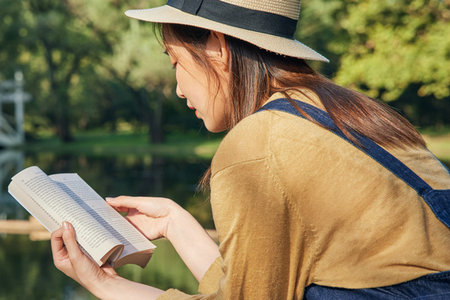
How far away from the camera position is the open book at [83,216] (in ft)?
5.37

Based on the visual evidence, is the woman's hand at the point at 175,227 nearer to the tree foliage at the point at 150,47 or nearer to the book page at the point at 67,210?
the book page at the point at 67,210

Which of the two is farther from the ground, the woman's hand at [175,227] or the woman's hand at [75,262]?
the woman's hand at [75,262]

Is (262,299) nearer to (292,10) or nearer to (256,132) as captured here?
(256,132)

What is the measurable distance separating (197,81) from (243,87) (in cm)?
16

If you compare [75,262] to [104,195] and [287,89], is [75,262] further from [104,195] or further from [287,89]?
[104,195]

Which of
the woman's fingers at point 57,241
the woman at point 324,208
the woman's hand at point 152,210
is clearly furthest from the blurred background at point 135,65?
the woman at point 324,208

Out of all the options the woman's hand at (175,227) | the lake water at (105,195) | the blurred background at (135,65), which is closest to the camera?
the woman's hand at (175,227)

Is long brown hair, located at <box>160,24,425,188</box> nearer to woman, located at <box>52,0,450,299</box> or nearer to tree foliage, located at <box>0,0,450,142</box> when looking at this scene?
woman, located at <box>52,0,450,299</box>

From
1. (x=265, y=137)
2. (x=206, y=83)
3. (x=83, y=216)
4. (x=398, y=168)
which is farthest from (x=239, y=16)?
(x=83, y=216)

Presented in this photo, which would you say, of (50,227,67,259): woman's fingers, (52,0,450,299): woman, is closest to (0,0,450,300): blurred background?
(50,227,67,259): woman's fingers

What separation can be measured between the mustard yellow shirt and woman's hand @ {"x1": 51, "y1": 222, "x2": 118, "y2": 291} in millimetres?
459

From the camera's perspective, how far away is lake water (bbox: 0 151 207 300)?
502 centimetres

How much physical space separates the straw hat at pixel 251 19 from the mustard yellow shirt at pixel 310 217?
0.27 m

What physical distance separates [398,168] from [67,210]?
929 mm
